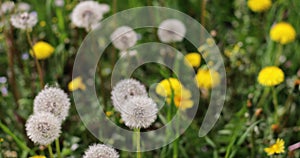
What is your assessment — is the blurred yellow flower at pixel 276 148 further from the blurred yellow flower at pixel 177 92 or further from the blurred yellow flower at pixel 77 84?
the blurred yellow flower at pixel 77 84

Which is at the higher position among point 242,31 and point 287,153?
point 242,31

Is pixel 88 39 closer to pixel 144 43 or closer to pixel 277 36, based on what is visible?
pixel 144 43

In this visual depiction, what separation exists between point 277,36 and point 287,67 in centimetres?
17

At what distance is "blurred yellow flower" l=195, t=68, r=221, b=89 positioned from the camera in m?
1.75

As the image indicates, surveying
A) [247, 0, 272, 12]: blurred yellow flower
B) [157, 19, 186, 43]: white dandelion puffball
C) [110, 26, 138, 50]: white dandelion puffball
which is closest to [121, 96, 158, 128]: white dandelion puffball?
[110, 26, 138, 50]: white dandelion puffball

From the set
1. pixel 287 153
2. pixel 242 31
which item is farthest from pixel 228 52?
pixel 287 153

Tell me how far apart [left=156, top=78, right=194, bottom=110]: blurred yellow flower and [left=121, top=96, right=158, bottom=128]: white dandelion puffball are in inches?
10.4

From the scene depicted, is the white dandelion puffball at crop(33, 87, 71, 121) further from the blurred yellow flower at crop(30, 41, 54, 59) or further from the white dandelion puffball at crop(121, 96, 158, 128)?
the blurred yellow flower at crop(30, 41, 54, 59)

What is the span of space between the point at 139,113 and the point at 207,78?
0.63 meters

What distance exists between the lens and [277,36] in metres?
1.80

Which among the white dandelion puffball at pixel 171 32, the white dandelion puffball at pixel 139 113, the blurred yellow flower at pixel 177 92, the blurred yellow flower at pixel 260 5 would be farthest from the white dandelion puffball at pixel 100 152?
the blurred yellow flower at pixel 260 5

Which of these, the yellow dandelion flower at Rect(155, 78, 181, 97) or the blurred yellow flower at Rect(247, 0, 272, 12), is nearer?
the yellow dandelion flower at Rect(155, 78, 181, 97)

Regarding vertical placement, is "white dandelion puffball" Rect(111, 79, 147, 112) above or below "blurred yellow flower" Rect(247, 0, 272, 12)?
below

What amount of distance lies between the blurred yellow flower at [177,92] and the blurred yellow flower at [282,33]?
409 mm
